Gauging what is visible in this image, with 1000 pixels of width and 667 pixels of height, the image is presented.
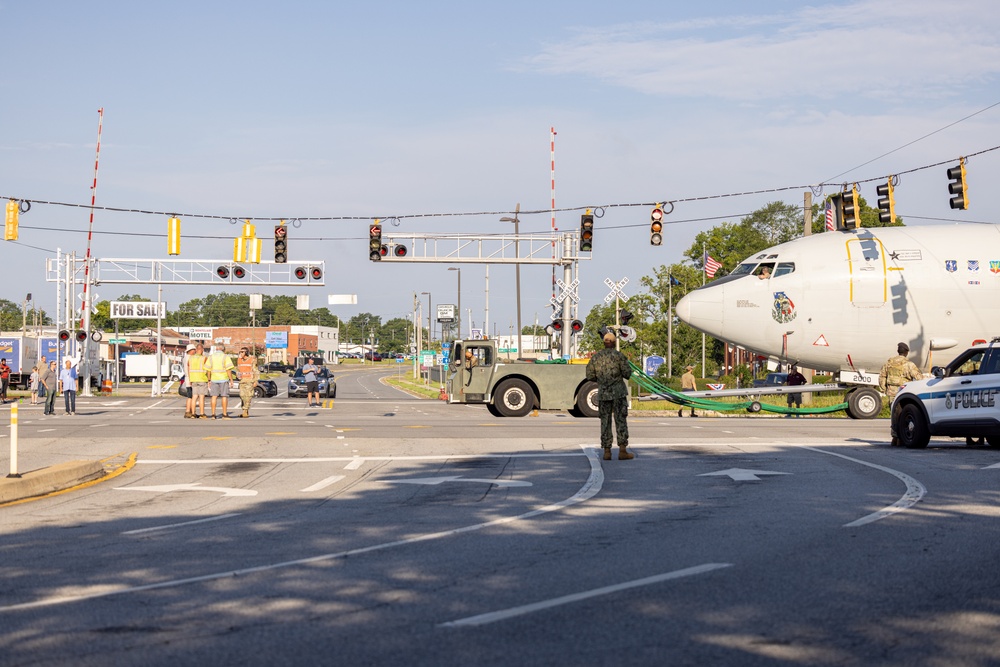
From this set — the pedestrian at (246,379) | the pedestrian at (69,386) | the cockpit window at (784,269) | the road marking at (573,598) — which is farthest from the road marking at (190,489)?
the cockpit window at (784,269)

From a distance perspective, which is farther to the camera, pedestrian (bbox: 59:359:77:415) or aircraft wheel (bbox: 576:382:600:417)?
pedestrian (bbox: 59:359:77:415)

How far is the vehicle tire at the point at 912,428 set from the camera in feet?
56.6

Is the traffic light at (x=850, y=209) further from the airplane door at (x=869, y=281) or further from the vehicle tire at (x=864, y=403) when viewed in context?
the vehicle tire at (x=864, y=403)

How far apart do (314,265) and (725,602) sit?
51912mm

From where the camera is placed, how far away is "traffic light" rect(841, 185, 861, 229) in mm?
32250

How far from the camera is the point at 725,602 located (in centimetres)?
620

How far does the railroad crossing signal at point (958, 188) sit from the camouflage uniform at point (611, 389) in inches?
747

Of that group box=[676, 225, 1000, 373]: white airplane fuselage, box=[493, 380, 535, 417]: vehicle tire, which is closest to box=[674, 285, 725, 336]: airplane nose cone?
box=[676, 225, 1000, 373]: white airplane fuselage

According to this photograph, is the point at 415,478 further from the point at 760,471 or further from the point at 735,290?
the point at 735,290

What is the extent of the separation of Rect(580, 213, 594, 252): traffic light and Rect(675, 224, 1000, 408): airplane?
413 inches

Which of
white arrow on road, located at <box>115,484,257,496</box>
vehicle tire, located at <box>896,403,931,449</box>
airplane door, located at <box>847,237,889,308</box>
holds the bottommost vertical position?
white arrow on road, located at <box>115,484,257,496</box>

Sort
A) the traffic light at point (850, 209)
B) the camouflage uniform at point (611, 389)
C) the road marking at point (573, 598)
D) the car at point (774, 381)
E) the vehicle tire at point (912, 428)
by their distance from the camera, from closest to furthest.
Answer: the road marking at point (573, 598), the camouflage uniform at point (611, 389), the vehicle tire at point (912, 428), the traffic light at point (850, 209), the car at point (774, 381)

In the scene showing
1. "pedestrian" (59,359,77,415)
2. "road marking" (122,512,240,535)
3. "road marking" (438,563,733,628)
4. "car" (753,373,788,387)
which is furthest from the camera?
"car" (753,373,788,387)

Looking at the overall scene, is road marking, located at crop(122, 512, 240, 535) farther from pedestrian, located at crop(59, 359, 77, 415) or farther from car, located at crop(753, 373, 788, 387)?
car, located at crop(753, 373, 788, 387)
